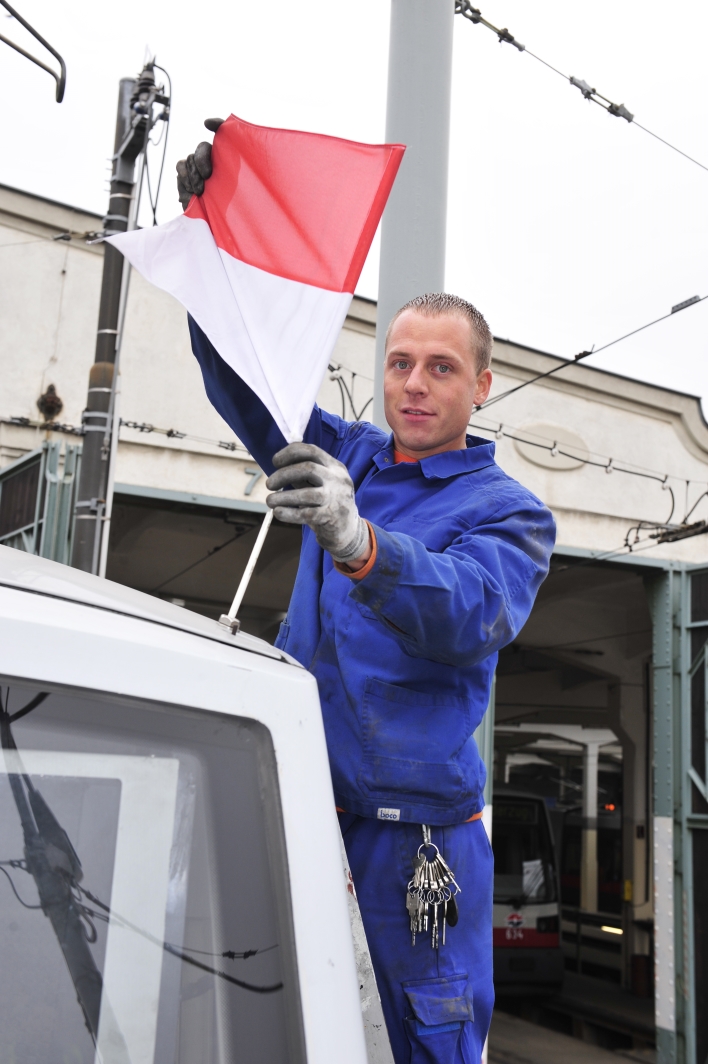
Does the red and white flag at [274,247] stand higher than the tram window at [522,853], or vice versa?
the red and white flag at [274,247]

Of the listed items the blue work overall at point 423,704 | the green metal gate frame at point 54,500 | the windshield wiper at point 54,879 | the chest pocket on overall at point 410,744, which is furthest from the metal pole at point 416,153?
the green metal gate frame at point 54,500

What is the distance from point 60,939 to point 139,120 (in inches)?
310

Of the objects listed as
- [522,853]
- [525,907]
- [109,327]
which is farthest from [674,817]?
[109,327]

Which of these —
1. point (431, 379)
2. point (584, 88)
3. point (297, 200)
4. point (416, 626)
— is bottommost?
point (416, 626)

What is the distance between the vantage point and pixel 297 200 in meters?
2.06

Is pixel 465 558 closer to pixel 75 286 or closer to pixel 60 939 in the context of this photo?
pixel 60 939

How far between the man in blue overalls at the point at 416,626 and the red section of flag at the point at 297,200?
0.07m

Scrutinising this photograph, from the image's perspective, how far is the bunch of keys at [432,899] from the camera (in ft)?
5.29

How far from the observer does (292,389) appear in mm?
1822

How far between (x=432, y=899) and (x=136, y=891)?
0.69 m

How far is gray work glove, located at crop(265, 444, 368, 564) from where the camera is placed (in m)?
1.42

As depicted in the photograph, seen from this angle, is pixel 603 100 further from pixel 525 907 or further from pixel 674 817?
pixel 525 907

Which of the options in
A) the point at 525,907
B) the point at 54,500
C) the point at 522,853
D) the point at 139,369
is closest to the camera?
the point at 54,500

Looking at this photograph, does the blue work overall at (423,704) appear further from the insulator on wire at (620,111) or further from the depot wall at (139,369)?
the depot wall at (139,369)
